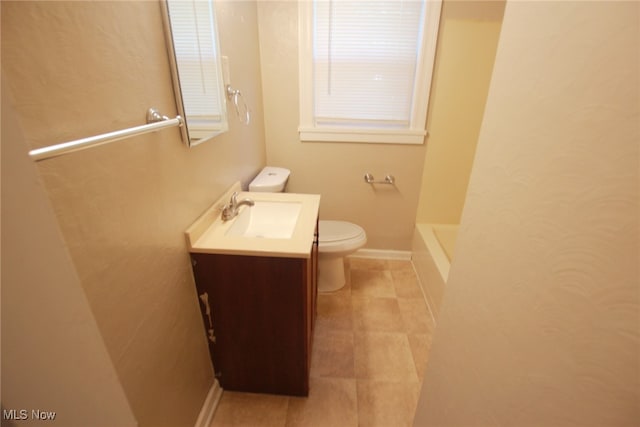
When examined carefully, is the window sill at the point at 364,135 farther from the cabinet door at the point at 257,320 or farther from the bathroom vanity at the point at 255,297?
the cabinet door at the point at 257,320

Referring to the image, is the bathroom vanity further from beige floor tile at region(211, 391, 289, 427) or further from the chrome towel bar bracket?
the chrome towel bar bracket

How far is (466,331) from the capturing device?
0.77m

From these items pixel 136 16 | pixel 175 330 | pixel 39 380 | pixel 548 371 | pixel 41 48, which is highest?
pixel 136 16

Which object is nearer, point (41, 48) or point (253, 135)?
point (41, 48)

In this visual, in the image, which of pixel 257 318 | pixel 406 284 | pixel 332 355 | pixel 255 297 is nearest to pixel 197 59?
pixel 255 297

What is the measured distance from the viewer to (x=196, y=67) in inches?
43.9

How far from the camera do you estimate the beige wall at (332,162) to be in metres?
2.01

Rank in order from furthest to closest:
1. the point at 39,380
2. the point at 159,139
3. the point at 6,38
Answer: the point at 159,139 < the point at 39,380 < the point at 6,38

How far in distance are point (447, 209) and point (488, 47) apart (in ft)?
3.80

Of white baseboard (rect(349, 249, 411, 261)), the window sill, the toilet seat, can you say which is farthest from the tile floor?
the window sill

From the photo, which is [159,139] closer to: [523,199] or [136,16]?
[136,16]

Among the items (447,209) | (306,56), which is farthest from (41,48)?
(447,209)

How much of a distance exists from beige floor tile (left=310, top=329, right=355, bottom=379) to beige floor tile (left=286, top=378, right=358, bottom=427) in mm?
45

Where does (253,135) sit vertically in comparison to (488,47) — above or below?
below
